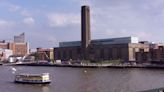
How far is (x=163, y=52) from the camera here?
136 m

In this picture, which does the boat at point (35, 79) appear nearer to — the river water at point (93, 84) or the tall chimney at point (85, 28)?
the river water at point (93, 84)

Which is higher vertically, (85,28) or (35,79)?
(85,28)

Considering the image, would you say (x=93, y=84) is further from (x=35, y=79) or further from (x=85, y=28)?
(x=85, y=28)

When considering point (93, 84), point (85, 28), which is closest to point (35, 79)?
point (93, 84)

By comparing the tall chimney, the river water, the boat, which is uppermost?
the tall chimney

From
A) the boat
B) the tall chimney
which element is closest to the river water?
the boat

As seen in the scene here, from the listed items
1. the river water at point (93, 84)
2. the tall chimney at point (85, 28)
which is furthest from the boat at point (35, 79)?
the tall chimney at point (85, 28)

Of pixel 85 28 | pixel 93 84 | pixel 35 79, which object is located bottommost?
pixel 93 84

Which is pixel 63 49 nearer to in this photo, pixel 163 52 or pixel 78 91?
pixel 163 52

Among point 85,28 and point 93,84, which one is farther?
point 85,28

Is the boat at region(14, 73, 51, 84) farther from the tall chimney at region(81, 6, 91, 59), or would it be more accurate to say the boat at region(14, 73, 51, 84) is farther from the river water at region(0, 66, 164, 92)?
the tall chimney at region(81, 6, 91, 59)

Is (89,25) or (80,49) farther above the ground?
(89,25)

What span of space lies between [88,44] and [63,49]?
17029mm

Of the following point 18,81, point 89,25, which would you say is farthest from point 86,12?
point 18,81
